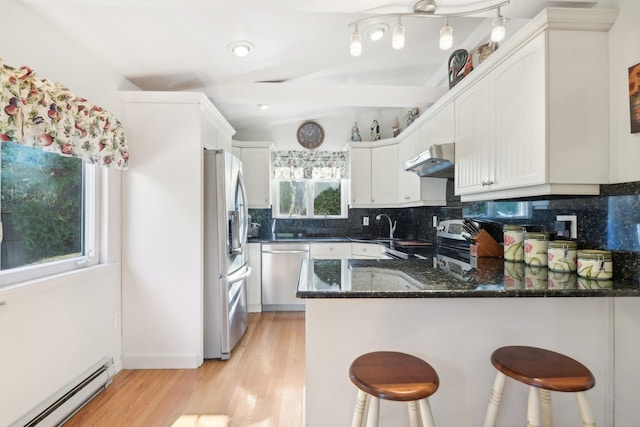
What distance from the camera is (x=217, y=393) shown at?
6.67 feet

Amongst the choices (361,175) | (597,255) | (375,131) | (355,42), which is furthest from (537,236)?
(375,131)

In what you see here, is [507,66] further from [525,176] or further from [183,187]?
[183,187]

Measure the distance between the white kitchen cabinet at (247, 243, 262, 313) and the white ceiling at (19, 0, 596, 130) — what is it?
1659 mm

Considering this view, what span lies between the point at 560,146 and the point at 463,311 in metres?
0.90

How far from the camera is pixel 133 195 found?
2355 mm

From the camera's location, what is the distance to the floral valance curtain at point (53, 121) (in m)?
1.33

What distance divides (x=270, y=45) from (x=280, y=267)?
2.36 m

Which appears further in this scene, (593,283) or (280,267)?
(280,267)

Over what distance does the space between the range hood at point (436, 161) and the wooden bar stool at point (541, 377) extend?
4.67ft

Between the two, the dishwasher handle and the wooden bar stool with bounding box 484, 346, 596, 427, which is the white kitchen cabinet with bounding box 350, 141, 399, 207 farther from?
the wooden bar stool with bounding box 484, 346, 596, 427

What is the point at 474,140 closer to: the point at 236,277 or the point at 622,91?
the point at 622,91

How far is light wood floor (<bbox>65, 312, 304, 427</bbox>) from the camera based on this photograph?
1781 mm

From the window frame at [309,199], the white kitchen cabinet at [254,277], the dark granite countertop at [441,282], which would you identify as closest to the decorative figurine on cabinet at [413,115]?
the window frame at [309,199]

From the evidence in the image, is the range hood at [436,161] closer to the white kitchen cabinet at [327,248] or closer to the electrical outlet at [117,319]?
the white kitchen cabinet at [327,248]
